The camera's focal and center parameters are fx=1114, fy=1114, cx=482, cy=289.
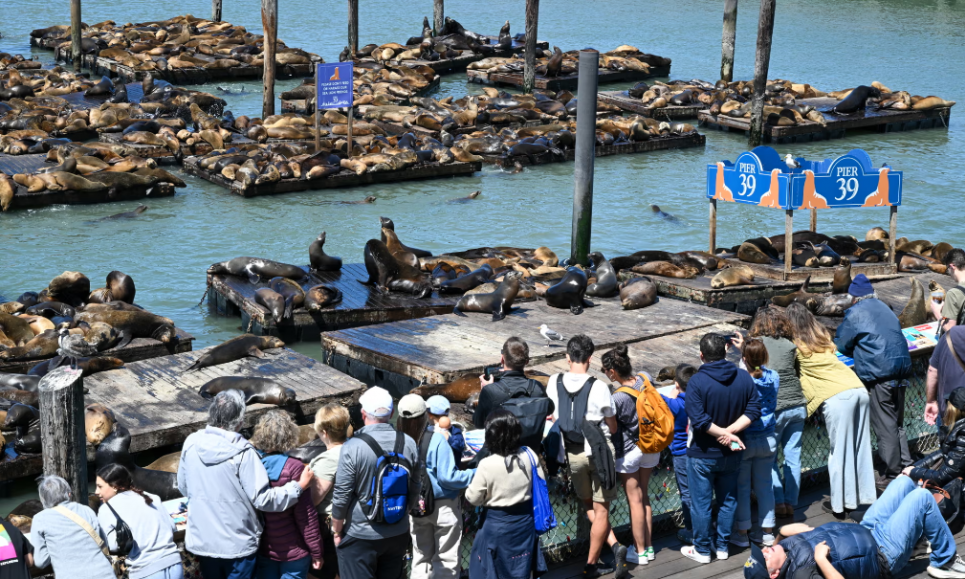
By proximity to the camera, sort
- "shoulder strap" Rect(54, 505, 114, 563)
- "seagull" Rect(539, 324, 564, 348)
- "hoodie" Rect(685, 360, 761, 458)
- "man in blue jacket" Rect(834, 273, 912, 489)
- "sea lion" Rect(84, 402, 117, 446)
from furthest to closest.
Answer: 1. "seagull" Rect(539, 324, 564, 348)
2. "sea lion" Rect(84, 402, 117, 446)
3. "man in blue jacket" Rect(834, 273, 912, 489)
4. "hoodie" Rect(685, 360, 761, 458)
5. "shoulder strap" Rect(54, 505, 114, 563)

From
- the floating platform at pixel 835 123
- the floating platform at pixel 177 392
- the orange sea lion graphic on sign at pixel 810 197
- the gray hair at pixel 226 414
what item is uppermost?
the floating platform at pixel 835 123

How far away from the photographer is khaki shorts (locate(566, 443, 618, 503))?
5.05m

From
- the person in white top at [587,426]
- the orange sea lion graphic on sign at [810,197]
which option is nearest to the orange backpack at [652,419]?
the person in white top at [587,426]

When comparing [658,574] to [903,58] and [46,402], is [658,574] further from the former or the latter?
[903,58]

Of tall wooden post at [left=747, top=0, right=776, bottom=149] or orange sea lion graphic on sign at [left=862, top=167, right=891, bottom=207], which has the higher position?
tall wooden post at [left=747, top=0, right=776, bottom=149]

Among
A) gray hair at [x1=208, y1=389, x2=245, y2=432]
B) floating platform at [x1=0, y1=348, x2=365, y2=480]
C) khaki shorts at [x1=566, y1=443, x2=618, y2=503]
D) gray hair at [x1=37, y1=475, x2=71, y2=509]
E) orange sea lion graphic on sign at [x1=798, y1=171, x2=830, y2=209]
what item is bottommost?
floating platform at [x1=0, y1=348, x2=365, y2=480]

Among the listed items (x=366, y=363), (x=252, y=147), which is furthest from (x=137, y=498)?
(x=252, y=147)

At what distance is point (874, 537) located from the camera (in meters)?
5.00

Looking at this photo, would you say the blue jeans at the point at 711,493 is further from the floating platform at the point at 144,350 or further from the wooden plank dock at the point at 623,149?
the wooden plank dock at the point at 623,149

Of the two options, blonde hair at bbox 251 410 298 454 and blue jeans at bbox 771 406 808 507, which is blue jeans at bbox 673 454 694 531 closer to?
blue jeans at bbox 771 406 808 507

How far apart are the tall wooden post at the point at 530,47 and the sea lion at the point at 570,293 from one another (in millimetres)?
16746

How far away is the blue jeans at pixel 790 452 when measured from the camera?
5.62 meters

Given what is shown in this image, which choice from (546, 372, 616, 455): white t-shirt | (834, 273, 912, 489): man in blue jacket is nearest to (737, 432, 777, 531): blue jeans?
(546, 372, 616, 455): white t-shirt

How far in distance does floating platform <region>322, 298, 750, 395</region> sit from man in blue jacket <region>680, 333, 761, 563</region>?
10.7ft
